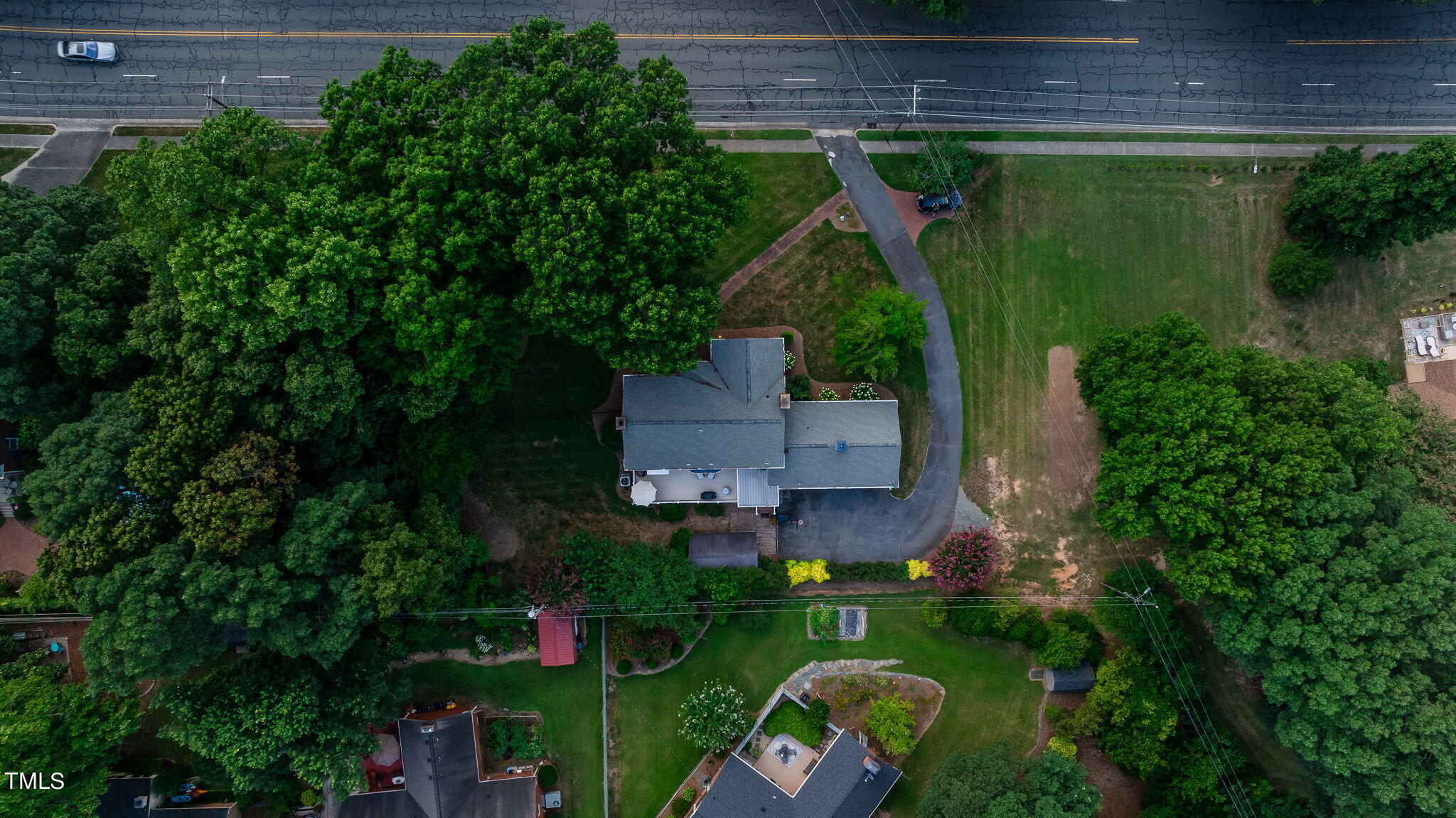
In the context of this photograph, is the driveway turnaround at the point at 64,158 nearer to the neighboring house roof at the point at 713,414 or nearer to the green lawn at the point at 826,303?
the neighboring house roof at the point at 713,414

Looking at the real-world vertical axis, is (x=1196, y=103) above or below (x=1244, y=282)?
above

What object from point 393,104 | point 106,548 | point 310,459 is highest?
point 393,104

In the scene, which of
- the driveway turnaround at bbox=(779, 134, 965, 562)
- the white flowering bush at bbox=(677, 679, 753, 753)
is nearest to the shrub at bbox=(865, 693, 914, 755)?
the white flowering bush at bbox=(677, 679, 753, 753)

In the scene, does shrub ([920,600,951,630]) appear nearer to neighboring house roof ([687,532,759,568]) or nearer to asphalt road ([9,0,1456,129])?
neighboring house roof ([687,532,759,568])

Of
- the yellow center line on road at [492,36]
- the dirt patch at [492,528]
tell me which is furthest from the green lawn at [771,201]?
the dirt patch at [492,528]

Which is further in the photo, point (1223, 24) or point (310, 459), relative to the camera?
point (1223, 24)

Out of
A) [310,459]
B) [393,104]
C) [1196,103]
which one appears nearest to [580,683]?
[310,459]

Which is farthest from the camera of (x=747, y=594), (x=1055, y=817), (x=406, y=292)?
(x=747, y=594)

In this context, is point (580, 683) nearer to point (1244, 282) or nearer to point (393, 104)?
point (393, 104)
